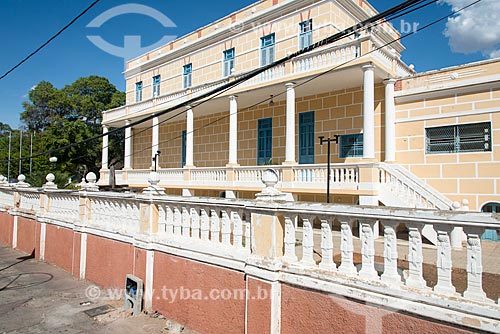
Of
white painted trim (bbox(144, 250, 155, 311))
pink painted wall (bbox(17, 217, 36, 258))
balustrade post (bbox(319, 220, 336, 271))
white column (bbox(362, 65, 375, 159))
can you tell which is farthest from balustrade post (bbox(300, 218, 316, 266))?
pink painted wall (bbox(17, 217, 36, 258))

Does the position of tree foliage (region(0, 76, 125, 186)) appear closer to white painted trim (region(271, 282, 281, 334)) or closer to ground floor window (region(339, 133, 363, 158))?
ground floor window (region(339, 133, 363, 158))

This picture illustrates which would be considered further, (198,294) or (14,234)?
(14,234)

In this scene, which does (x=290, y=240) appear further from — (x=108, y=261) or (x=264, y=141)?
(x=264, y=141)

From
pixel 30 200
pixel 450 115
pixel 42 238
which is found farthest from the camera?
pixel 30 200

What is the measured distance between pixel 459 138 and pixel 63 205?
11.2m

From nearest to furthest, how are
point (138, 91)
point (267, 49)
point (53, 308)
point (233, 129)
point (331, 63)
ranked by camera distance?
1. point (53, 308)
2. point (331, 63)
3. point (233, 129)
4. point (267, 49)
5. point (138, 91)

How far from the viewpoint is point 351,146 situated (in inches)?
470

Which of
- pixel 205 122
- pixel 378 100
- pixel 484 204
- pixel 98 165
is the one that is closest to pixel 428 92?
pixel 378 100

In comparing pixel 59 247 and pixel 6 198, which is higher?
pixel 6 198

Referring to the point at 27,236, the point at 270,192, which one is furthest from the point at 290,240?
the point at 27,236

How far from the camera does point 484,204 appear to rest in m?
9.28

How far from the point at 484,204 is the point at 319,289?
820 cm

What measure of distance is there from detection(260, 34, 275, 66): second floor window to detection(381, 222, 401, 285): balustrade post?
12.0m

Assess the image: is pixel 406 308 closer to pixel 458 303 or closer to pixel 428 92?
pixel 458 303
